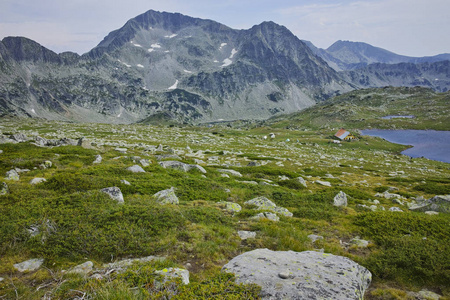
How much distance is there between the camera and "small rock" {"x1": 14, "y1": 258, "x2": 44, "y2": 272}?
695 centimetres

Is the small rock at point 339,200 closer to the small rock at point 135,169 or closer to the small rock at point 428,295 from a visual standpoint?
the small rock at point 428,295

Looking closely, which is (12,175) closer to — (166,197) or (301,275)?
(166,197)

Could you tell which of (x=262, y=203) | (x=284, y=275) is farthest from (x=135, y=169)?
(x=284, y=275)

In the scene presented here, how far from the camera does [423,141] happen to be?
123 meters

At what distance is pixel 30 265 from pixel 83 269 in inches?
77.6

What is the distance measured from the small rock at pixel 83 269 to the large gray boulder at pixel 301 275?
4398 millimetres

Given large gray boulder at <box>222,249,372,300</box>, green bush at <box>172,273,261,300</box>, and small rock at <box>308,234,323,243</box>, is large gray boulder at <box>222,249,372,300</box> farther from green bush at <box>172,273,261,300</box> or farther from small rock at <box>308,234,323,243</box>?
small rock at <box>308,234,323,243</box>

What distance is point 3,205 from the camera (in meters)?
10.0

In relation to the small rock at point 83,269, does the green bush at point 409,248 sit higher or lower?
lower

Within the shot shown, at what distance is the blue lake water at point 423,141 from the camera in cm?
9494

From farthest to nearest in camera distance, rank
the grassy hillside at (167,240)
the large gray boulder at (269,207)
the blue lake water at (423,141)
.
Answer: the blue lake water at (423,141)
the large gray boulder at (269,207)
the grassy hillside at (167,240)

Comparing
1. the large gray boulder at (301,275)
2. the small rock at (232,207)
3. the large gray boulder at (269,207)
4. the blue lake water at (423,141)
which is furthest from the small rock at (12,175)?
the blue lake water at (423,141)

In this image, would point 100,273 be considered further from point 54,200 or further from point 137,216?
point 54,200

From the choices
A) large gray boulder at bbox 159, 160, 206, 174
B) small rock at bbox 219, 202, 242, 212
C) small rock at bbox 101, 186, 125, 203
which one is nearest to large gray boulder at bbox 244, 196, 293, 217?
small rock at bbox 219, 202, 242, 212
